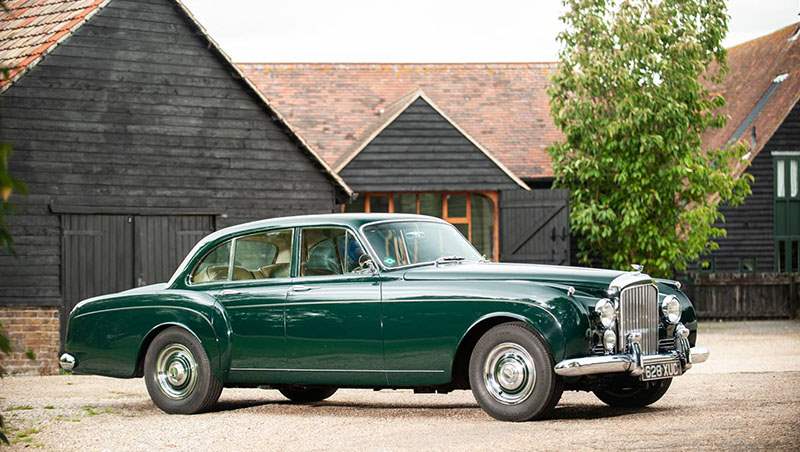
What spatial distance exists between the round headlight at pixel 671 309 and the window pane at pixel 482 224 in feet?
58.7

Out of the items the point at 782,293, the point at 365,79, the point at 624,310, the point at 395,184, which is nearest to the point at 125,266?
the point at 395,184

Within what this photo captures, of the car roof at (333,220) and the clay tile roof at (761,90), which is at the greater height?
the clay tile roof at (761,90)

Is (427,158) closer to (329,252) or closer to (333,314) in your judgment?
(329,252)

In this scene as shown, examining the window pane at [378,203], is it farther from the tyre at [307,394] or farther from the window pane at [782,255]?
the tyre at [307,394]

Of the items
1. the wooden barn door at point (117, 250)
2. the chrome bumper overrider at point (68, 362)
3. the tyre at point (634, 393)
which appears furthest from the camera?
the wooden barn door at point (117, 250)

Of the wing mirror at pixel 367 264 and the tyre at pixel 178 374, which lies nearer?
the wing mirror at pixel 367 264

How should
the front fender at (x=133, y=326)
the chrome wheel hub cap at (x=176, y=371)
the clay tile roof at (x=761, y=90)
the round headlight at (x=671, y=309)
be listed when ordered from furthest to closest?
the clay tile roof at (x=761, y=90) → the chrome wheel hub cap at (x=176, y=371) → the front fender at (x=133, y=326) → the round headlight at (x=671, y=309)

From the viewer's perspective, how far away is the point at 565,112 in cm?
2886

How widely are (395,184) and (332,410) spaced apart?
644 inches

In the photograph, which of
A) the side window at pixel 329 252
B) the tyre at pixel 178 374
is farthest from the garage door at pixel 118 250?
the side window at pixel 329 252

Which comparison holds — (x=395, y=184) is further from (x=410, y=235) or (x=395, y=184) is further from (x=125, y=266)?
(x=410, y=235)

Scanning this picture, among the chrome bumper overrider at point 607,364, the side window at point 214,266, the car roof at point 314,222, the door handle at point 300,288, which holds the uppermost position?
the car roof at point 314,222

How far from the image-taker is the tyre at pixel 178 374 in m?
11.7

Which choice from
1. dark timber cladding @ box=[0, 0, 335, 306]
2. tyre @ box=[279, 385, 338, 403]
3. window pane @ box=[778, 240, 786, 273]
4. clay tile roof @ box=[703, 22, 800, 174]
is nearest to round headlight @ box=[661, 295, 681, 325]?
tyre @ box=[279, 385, 338, 403]
